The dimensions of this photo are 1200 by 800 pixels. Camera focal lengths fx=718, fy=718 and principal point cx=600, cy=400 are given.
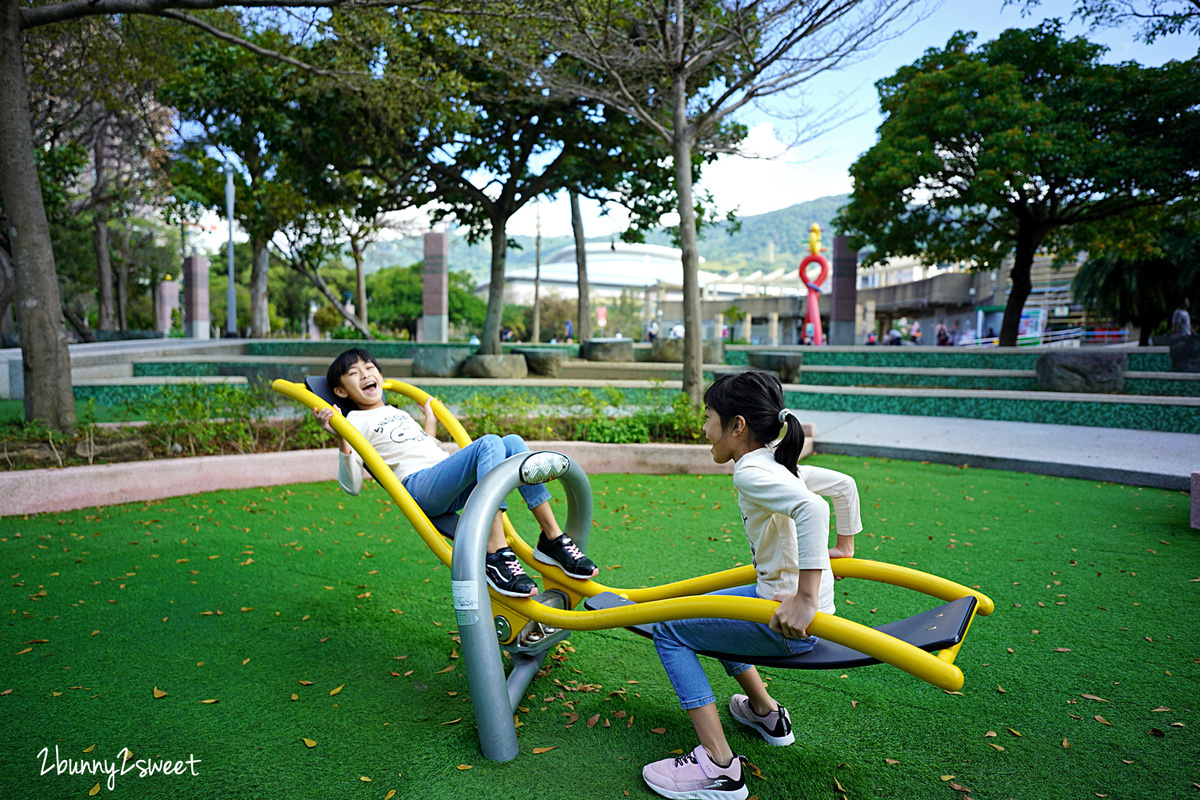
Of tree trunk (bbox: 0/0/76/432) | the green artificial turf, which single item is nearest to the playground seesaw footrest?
the green artificial turf

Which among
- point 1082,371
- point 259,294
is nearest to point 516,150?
point 1082,371

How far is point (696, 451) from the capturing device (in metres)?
6.76

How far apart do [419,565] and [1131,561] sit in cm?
405

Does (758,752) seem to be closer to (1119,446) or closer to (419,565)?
(419,565)

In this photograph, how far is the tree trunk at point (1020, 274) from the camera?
1517cm

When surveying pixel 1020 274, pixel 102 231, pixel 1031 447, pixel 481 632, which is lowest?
pixel 1031 447

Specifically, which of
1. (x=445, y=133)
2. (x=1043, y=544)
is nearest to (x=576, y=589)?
(x=1043, y=544)

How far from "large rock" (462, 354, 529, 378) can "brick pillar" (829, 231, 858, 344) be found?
33.6ft

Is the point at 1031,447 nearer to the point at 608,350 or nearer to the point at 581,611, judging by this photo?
the point at 581,611


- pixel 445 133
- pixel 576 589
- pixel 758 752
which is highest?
pixel 445 133

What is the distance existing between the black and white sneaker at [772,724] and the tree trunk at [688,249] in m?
5.70

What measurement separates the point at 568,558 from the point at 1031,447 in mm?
6787

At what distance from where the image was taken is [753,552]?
210 centimetres

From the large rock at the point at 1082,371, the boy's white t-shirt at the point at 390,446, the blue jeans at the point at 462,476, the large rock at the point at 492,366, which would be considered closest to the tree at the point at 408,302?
the large rock at the point at 492,366
